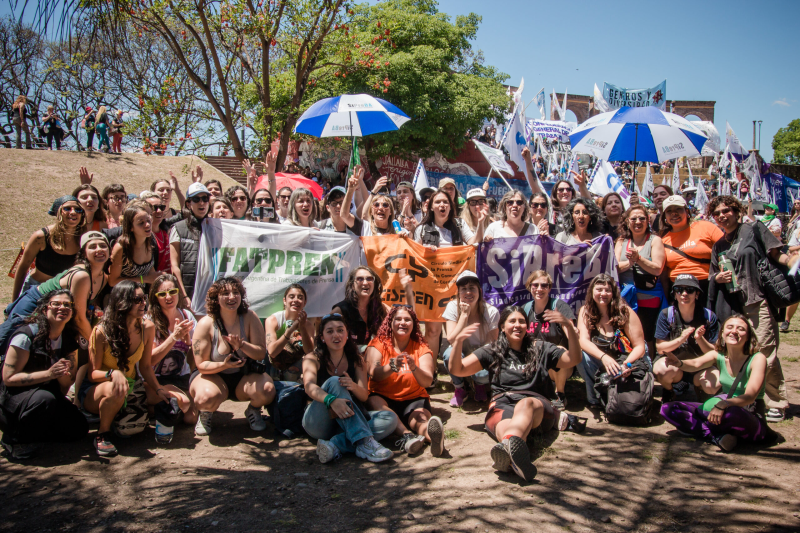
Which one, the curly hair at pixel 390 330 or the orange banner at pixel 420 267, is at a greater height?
the orange banner at pixel 420 267

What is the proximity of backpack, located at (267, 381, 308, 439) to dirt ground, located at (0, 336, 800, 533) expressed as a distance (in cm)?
10

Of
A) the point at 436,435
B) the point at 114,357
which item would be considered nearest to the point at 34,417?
the point at 114,357

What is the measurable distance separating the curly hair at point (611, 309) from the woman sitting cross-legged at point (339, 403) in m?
2.01

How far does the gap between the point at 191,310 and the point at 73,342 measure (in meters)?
1.33

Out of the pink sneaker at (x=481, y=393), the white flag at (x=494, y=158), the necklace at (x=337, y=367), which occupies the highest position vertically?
the white flag at (x=494, y=158)

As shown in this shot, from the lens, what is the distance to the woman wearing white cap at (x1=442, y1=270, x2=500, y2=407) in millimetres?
4938

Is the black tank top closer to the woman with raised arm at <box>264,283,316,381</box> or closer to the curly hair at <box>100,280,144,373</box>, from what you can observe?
the curly hair at <box>100,280,144,373</box>

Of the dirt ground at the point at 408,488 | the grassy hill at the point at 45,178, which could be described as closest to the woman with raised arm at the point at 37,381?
the dirt ground at the point at 408,488

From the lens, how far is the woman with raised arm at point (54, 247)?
184 inches

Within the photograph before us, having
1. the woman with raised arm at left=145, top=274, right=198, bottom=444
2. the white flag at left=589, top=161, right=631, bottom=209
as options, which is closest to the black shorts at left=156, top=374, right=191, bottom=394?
the woman with raised arm at left=145, top=274, right=198, bottom=444

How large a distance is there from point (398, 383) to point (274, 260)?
2.08 metres

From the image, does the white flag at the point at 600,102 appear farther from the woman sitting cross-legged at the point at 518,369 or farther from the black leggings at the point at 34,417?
the black leggings at the point at 34,417

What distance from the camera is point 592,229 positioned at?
19.2 ft

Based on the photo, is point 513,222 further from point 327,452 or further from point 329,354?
point 327,452
